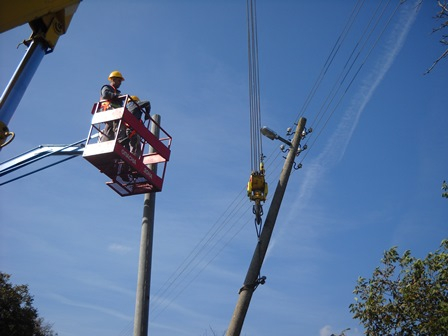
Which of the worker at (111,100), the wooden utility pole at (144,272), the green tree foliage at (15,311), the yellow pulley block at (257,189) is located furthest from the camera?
the green tree foliage at (15,311)

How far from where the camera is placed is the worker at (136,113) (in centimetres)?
985

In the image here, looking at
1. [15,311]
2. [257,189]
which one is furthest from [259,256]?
[15,311]

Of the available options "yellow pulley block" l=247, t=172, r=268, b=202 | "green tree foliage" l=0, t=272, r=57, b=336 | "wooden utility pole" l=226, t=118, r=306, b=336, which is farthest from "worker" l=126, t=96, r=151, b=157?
"green tree foliage" l=0, t=272, r=57, b=336

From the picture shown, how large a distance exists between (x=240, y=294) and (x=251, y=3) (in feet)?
21.2

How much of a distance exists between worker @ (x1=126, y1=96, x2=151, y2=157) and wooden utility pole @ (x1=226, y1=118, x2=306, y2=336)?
3.06m

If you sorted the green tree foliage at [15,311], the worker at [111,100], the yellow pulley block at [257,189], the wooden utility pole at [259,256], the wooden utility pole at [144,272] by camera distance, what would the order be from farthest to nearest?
the green tree foliage at [15,311] → the worker at [111,100] → the yellow pulley block at [257,189] → the wooden utility pole at [144,272] → the wooden utility pole at [259,256]

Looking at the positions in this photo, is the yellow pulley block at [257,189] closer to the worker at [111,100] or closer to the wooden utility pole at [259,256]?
the wooden utility pole at [259,256]

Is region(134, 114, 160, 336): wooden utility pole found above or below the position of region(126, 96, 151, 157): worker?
below

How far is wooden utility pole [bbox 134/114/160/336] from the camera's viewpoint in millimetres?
8117

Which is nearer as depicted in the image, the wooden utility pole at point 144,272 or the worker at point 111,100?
the wooden utility pole at point 144,272

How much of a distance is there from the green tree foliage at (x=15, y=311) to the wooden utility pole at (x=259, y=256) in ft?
61.0

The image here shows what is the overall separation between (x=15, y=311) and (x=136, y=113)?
58.2 feet

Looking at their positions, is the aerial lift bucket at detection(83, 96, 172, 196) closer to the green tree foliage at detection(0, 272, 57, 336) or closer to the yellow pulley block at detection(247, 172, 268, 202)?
the yellow pulley block at detection(247, 172, 268, 202)

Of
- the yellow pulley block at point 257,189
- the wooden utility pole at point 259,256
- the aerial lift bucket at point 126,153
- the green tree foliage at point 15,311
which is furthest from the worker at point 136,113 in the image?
the green tree foliage at point 15,311
